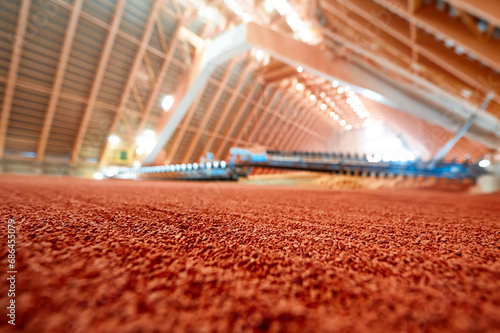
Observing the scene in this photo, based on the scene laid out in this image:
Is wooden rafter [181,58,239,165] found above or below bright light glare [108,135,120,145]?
above

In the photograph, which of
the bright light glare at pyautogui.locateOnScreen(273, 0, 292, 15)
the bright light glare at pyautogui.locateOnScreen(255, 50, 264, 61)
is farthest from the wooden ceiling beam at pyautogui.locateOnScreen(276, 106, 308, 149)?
the bright light glare at pyautogui.locateOnScreen(273, 0, 292, 15)

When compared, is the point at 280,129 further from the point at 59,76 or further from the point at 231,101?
the point at 59,76

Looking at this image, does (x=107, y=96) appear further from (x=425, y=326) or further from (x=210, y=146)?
(x=425, y=326)

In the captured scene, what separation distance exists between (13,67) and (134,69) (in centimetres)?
419

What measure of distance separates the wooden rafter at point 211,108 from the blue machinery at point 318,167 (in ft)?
13.7

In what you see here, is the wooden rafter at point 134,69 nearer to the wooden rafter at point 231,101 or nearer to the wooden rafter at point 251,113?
the wooden rafter at point 231,101

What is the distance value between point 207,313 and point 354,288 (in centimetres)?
33

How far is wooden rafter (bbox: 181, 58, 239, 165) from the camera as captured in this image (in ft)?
42.2

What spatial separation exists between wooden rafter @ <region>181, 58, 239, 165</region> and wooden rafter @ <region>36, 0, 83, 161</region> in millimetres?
6918

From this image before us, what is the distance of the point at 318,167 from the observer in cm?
964

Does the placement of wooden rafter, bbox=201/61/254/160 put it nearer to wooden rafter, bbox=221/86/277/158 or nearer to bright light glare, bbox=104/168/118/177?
wooden rafter, bbox=221/86/277/158

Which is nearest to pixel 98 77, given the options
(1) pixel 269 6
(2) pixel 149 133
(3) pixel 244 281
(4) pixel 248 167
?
(2) pixel 149 133

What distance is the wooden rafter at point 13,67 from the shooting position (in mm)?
7686

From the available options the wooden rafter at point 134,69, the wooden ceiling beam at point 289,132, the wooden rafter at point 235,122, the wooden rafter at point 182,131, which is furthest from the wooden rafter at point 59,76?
the wooden ceiling beam at point 289,132
